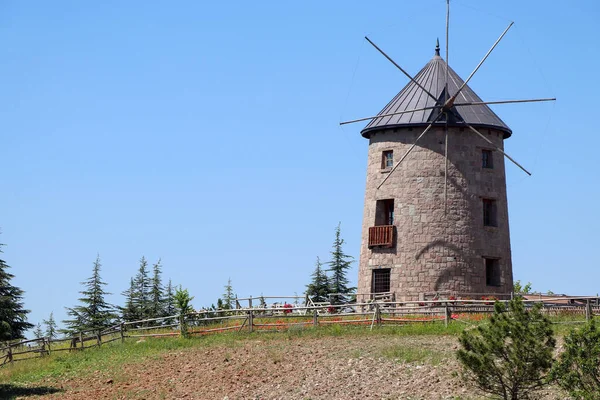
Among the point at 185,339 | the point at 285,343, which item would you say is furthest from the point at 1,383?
the point at 285,343

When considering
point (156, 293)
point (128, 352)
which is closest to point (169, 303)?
point (156, 293)

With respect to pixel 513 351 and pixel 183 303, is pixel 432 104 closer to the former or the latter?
pixel 183 303

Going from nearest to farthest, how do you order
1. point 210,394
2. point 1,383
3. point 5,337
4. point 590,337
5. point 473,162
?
point 590,337, point 210,394, point 5,337, point 1,383, point 473,162

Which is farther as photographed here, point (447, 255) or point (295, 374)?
point (447, 255)

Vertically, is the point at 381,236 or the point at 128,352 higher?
the point at 381,236

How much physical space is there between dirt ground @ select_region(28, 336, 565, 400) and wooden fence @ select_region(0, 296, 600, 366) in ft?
10.2

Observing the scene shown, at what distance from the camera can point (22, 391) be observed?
33781 millimetres

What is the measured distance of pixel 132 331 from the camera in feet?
147

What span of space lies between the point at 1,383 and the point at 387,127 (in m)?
19.7

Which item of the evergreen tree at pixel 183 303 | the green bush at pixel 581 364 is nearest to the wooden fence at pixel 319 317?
the evergreen tree at pixel 183 303

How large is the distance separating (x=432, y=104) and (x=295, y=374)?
18.5 meters

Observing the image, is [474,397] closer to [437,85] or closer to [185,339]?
[185,339]

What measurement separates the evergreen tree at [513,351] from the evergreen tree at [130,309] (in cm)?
4259

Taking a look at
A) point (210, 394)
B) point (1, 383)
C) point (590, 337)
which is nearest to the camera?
point (590, 337)
